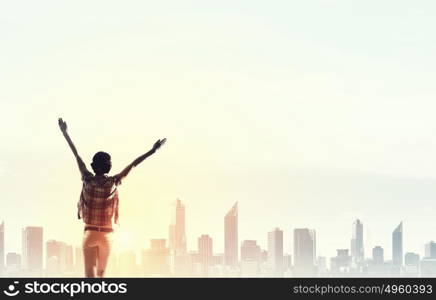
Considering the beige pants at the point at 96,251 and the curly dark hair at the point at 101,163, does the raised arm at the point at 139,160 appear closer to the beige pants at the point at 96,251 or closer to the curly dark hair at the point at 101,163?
the curly dark hair at the point at 101,163

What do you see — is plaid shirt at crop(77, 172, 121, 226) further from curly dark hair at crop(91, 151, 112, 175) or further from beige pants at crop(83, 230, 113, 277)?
beige pants at crop(83, 230, 113, 277)

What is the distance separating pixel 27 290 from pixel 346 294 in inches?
265

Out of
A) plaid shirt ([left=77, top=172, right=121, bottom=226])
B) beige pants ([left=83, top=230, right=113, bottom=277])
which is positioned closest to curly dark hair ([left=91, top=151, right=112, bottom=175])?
plaid shirt ([left=77, top=172, right=121, bottom=226])

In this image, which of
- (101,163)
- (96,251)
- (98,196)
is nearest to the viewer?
(101,163)

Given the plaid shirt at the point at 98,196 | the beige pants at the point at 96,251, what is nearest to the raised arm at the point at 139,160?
the plaid shirt at the point at 98,196

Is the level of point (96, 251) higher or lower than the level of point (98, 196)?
lower

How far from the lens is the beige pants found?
17.8 metres

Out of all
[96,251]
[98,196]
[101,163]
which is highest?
[101,163]

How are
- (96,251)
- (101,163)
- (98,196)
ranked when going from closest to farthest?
1. (101,163)
2. (98,196)
3. (96,251)

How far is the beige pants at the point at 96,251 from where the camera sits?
58.4ft

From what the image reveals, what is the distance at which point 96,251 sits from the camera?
17.9 meters

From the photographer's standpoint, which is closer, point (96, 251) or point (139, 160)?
point (139, 160)

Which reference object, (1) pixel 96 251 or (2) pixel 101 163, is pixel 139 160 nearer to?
(2) pixel 101 163

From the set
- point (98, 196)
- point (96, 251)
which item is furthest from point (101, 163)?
point (96, 251)
